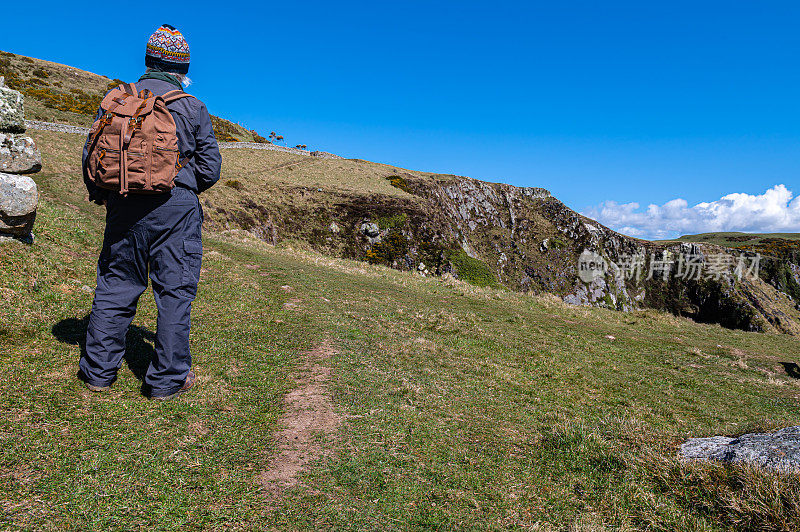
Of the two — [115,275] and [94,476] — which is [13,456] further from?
[115,275]

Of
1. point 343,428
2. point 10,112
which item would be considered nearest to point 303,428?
point 343,428

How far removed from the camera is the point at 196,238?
5.41m

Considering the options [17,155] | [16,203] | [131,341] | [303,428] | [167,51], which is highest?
[167,51]

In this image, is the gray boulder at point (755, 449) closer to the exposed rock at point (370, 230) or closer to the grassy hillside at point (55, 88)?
the exposed rock at point (370, 230)

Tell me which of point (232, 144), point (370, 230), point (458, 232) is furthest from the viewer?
point (458, 232)

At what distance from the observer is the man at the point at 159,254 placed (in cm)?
502

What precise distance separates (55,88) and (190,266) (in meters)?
85.3

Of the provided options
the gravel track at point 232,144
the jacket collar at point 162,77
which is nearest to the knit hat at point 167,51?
the jacket collar at point 162,77

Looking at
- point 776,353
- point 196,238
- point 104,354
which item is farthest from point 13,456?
point 776,353

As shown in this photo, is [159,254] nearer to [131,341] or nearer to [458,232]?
[131,341]

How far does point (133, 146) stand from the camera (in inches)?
182

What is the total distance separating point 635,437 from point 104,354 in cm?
723

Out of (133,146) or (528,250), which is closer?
(133,146)

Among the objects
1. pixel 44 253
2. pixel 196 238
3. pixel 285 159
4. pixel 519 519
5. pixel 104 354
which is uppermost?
pixel 285 159
